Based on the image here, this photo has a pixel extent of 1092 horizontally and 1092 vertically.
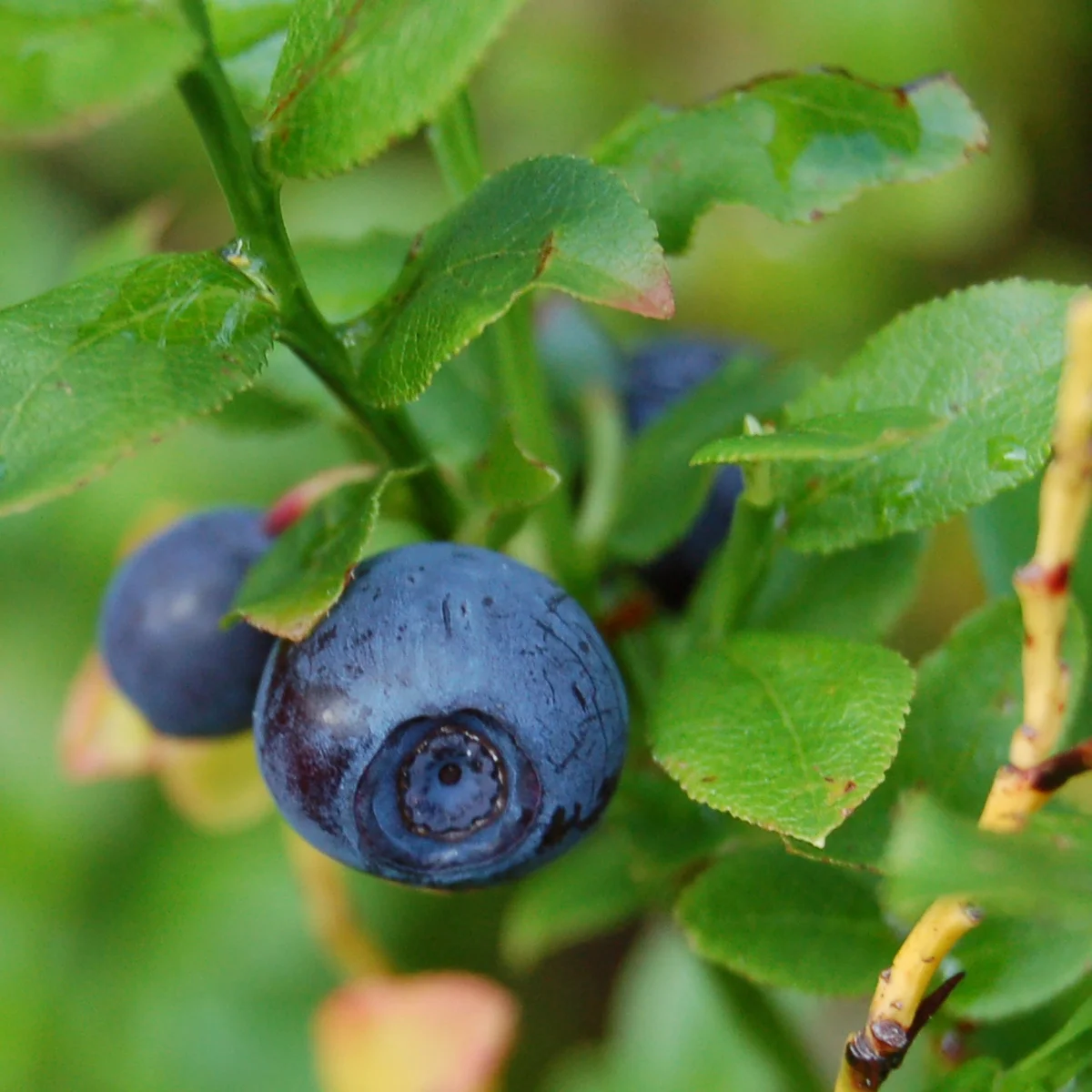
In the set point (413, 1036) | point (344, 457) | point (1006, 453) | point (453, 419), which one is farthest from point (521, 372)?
point (344, 457)

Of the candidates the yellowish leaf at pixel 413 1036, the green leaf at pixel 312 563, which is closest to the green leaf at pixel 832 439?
the green leaf at pixel 312 563

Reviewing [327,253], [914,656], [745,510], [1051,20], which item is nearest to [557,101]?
[1051,20]

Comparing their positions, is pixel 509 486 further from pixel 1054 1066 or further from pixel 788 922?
pixel 1054 1066

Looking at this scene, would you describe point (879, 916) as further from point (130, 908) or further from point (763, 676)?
point (130, 908)

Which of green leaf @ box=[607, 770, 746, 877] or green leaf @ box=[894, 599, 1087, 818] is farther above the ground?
green leaf @ box=[894, 599, 1087, 818]

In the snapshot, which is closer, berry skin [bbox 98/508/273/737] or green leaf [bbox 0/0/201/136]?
green leaf [bbox 0/0/201/136]

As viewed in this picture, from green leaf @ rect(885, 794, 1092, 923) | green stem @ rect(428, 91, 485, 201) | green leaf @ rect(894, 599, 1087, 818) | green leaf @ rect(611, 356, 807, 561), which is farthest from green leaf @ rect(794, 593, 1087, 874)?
green stem @ rect(428, 91, 485, 201)

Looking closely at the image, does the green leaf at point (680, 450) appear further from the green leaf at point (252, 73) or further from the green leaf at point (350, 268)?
the green leaf at point (252, 73)

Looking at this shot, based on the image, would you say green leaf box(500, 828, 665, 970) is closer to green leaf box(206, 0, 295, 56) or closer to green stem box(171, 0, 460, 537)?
green stem box(171, 0, 460, 537)

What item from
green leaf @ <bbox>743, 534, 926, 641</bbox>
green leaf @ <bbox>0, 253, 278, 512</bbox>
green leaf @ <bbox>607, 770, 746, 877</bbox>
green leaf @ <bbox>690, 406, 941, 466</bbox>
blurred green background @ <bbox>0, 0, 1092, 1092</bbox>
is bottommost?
blurred green background @ <bbox>0, 0, 1092, 1092</bbox>
